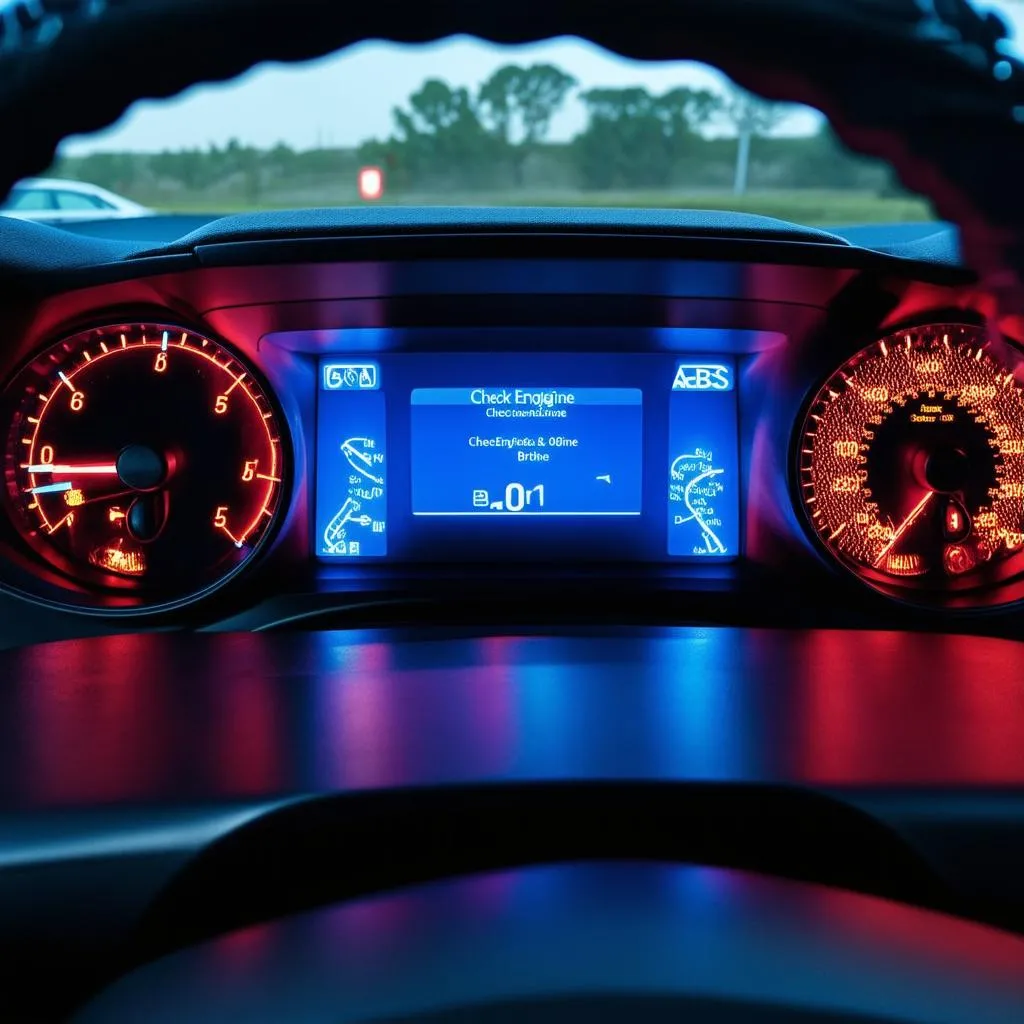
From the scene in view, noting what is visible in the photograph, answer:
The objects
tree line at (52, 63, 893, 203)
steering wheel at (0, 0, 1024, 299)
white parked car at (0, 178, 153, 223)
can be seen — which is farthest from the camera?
white parked car at (0, 178, 153, 223)

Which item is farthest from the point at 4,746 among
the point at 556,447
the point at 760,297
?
the point at 760,297

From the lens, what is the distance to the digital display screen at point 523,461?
10.0 feet

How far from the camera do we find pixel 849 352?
301cm

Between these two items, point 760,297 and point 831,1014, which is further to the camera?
point 760,297

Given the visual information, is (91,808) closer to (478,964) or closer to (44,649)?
(478,964)

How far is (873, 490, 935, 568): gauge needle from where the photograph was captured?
3.03 m

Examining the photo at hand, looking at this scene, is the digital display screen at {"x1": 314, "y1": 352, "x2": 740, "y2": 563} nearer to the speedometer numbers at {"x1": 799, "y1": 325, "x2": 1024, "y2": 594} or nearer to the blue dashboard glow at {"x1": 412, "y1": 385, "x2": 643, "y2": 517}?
the blue dashboard glow at {"x1": 412, "y1": 385, "x2": 643, "y2": 517}

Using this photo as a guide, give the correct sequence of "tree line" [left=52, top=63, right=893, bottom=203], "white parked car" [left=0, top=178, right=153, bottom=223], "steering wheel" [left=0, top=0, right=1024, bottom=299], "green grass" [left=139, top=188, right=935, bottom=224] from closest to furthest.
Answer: "steering wheel" [left=0, top=0, right=1024, bottom=299] < "tree line" [left=52, top=63, right=893, bottom=203] < "green grass" [left=139, top=188, right=935, bottom=224] < "white parked car" [left=0, top=178, right=153, bottom=223]

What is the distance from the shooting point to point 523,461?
9.99 ft

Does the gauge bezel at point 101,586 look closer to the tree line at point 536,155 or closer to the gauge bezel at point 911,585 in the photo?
the tree line at point 536,155

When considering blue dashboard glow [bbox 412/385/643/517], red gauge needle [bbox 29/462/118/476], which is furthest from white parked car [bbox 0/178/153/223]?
blue dashboard glow [bbox 412/385/643/517]

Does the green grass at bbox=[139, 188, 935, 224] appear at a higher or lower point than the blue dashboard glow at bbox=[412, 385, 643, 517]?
higher

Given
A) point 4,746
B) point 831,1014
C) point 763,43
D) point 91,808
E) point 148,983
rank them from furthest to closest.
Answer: point 4,746
point 91,808
point 148,983
point 831,1014
point 763,43

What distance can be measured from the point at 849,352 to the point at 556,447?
72 cm
